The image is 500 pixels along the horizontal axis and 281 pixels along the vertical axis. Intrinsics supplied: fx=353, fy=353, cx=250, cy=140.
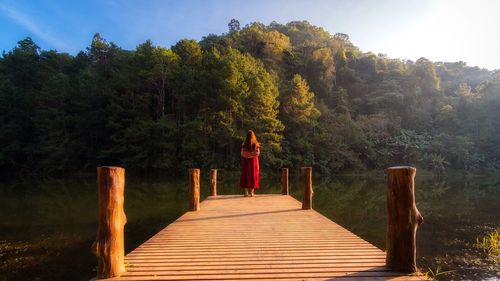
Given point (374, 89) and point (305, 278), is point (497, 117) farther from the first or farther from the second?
point (305, 278)

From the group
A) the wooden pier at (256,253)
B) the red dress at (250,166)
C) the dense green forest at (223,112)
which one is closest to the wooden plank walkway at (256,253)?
the wooden pier at (256,253)

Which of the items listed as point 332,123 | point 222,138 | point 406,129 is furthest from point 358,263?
point 406,129

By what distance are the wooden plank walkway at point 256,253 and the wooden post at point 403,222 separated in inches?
5.6

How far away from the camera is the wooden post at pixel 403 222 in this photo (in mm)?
3246

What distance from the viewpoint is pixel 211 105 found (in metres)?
26.5

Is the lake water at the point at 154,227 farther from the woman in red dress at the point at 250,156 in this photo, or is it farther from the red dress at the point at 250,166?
the woman in red dress at the point at 250,156

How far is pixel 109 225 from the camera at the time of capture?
3.21 m

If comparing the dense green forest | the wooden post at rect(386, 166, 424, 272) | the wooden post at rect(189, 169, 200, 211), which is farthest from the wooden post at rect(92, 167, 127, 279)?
the dense green forest

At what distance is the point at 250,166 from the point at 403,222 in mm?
6062

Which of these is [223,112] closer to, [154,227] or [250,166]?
[250,166]

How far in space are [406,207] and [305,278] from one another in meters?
1.14

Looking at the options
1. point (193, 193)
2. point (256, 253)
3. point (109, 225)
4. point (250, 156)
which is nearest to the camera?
point (109, 225)

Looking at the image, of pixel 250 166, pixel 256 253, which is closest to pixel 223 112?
pixel 250 166

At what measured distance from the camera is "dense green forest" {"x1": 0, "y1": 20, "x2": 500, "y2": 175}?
2641 centimetres
